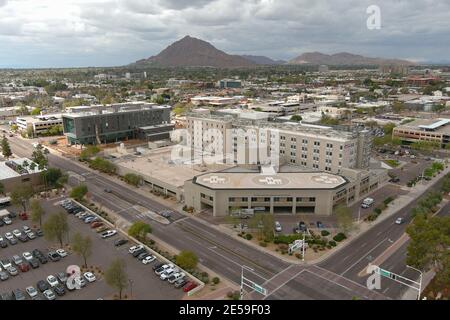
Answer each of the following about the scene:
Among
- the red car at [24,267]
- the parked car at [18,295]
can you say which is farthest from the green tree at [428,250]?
the red car at [24,267]

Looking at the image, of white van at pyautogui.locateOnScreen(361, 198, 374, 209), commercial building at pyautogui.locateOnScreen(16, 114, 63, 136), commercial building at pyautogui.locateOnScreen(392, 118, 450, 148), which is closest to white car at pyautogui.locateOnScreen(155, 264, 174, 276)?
white van at pyautogui.locateOnScreen(361, 198, 374, 209)

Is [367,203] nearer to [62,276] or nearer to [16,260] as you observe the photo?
[62,276]

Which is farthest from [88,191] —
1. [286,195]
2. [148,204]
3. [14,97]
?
[14,97]

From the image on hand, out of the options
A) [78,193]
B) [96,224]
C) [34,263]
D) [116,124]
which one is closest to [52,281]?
[34,263]

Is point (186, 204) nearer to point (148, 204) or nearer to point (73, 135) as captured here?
point (148, 204)

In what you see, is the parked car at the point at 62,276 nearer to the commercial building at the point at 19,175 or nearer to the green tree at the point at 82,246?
the green tree at the point at 82,246

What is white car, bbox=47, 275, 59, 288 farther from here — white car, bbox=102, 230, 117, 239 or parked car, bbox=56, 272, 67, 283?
white car, bbox=102, 230, 117, 239

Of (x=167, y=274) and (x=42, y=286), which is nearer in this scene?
(x=42, y=286)
